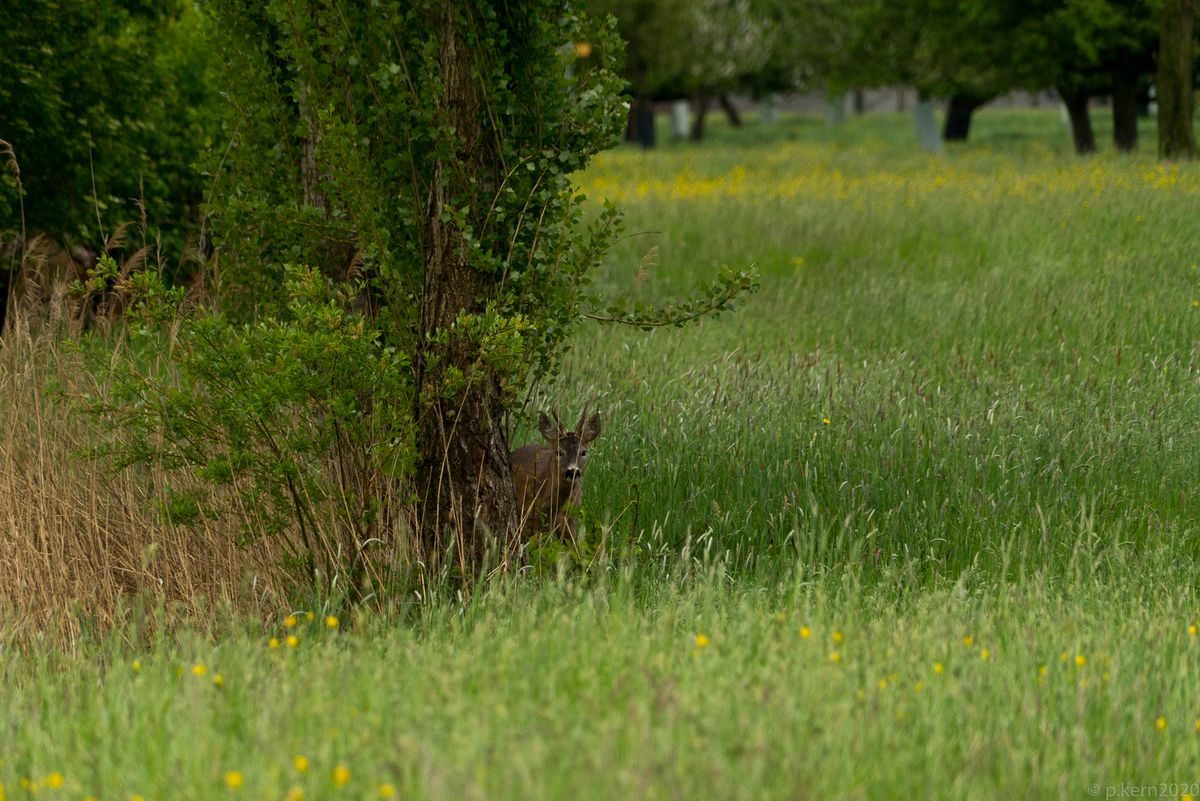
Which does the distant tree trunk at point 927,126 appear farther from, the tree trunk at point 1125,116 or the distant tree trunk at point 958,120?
the tree trunk at point 1125,116

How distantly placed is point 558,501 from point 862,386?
8.93 feet

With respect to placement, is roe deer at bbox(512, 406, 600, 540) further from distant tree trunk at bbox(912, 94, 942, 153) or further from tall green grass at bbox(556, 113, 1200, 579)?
distant tree trunk at bbox(912, 94, 942, 153)

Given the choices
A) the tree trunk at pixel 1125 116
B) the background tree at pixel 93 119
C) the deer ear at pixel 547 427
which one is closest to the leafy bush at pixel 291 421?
the deer ear at pixel 547 427

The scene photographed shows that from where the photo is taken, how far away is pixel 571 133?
19.2ft

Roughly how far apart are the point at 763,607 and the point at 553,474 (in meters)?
1.53

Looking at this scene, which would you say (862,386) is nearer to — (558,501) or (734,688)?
(558,501)

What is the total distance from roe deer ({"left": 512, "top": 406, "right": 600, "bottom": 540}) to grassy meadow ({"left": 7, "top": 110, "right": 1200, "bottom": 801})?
0.63 ft

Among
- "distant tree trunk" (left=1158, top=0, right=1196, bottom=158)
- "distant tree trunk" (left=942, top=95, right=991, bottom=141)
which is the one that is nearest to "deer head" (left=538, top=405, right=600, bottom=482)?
"distant tree trunk" (left=1158, top=0, right=1196, bottom=158)

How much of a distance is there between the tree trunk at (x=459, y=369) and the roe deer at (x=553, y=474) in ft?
0.77

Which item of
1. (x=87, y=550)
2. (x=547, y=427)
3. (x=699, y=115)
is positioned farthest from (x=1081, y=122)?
(x=87, y=550)

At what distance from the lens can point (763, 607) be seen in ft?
16.1

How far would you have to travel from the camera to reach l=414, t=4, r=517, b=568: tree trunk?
5617 mm

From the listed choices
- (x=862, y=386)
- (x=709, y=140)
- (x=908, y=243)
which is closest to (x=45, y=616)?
(x=862, y=386)

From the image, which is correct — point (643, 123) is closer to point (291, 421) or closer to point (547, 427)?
point (547, 427)
